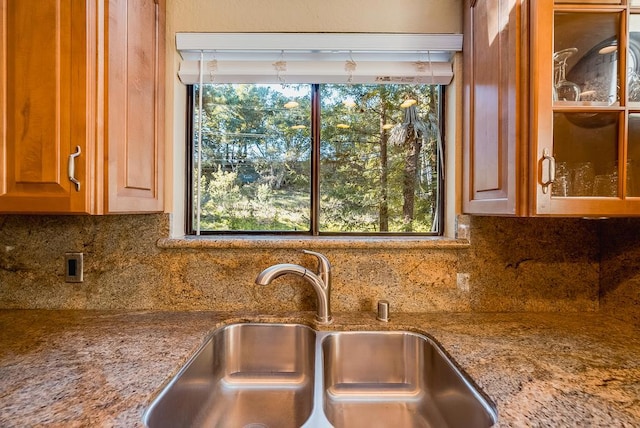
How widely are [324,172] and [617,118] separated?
3.11 feet

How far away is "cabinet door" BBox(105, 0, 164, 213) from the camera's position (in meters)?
0.83

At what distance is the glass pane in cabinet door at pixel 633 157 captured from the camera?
0.80m

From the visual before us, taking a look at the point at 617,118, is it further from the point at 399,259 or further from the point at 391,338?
the point at 391,338

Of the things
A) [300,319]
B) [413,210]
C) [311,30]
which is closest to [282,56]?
[311,30]

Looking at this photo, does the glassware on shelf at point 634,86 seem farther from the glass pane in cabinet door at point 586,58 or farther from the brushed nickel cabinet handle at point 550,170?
the brushed nickel cabinet handle at point 550,170

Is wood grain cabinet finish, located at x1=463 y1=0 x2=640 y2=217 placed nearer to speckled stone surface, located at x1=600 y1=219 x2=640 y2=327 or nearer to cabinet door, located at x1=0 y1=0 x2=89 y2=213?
speckled stone surface, located at x1=600 y1=219 x2=640 y2=327

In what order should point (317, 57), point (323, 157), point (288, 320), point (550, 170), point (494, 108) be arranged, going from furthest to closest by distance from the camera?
point (323, 157), point (317, 57), point (288, 320), point (494, 108), point (550, 170)

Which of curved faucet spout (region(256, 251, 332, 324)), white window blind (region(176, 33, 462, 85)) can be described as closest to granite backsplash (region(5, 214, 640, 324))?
curved faucet spout (region(256, 251, 332, 324))

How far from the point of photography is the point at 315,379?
A: 2.70ft

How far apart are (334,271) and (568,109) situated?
86cm

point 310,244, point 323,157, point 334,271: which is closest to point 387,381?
point 334,271

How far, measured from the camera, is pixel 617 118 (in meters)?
0.80

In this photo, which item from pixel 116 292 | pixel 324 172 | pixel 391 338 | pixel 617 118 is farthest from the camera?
pixel 324 172

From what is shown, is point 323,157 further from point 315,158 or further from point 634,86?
point 634,86
